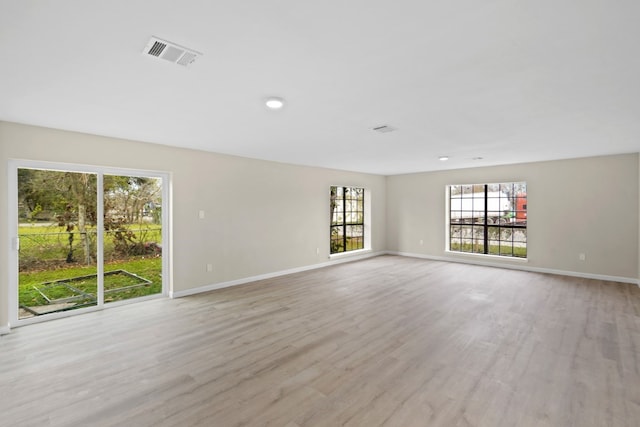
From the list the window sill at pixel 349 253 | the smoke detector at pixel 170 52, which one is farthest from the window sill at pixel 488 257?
the smoke detector at pixel 170 52

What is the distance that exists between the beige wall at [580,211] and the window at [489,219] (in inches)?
14.2

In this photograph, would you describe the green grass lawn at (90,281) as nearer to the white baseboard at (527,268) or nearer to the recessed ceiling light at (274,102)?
the recessed ceiling light at (274,102)

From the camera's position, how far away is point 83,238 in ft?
13.4

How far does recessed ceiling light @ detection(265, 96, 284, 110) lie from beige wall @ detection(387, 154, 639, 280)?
6050 mm

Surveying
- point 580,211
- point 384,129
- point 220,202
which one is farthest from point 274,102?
point 580,211

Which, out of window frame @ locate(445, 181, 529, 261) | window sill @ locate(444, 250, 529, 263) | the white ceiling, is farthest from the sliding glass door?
window frame @ locate(445, 181, 529, 261)

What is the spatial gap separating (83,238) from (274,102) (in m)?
3.33

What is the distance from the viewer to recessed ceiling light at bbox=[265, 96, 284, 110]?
2736mm

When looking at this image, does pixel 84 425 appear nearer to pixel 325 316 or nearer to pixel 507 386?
pixel 325 316

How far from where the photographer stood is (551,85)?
2.44m

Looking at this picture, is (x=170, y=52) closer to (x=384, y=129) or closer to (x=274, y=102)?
(x=274, y=102)

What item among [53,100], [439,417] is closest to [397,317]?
[439,417]

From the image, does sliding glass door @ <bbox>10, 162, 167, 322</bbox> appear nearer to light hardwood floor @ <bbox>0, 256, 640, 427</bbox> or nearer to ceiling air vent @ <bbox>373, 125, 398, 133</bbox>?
light hardwood floor @ <bbox>0, 256, 640, 427</bbox>

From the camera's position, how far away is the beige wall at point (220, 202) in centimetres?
367
